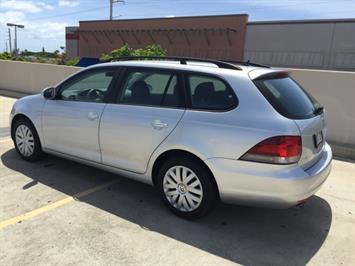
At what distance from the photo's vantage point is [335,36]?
3241cm

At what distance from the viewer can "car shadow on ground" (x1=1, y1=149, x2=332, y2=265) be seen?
11.1 ft

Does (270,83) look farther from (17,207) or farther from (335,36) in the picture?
(335,36)

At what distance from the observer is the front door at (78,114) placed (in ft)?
14.6

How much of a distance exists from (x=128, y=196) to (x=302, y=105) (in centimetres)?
219

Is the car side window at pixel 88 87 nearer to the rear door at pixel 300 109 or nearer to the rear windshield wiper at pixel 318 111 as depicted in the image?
the rear door at pixel 300 109

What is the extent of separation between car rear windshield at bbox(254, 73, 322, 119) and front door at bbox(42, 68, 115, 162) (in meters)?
1.84

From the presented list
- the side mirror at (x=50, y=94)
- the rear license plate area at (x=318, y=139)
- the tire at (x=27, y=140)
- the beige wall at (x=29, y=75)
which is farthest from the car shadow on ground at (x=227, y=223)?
the beige wall at (x=29, y=75)

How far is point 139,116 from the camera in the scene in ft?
13.2

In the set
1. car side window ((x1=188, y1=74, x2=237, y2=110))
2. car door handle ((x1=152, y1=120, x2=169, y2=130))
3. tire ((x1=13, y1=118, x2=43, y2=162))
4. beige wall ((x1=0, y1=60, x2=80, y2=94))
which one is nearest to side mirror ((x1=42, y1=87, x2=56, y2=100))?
tire ((x1=13, y1=118, x2=43, y2=162))

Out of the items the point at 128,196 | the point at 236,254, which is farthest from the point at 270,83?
the point at 128,196

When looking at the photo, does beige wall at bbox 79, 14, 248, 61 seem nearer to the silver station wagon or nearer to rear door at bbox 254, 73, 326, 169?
the silver station wagon

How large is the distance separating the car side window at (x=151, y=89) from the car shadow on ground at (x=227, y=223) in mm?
1135

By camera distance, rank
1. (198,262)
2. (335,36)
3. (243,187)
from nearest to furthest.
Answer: (198,262)
(243,187)
(335,36)

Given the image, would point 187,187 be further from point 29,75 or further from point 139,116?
point 29,75
